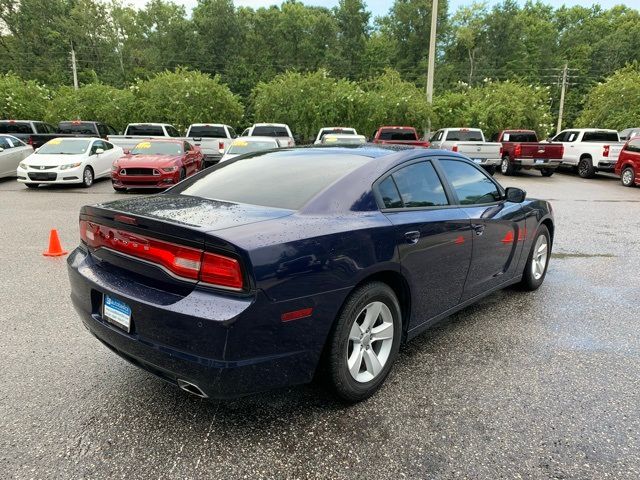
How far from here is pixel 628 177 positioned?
621 inches

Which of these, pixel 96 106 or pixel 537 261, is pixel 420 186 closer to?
pixel 537 261

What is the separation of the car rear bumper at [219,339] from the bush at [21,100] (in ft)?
103

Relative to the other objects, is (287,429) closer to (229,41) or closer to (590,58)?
(229,41)

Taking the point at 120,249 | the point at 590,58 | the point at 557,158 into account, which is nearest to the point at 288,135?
the point at 557,158

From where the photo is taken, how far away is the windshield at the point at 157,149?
13568mm

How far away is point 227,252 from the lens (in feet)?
7.63

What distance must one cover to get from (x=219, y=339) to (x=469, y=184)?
2649mm

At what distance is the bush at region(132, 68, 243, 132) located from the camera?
2575 centimetres

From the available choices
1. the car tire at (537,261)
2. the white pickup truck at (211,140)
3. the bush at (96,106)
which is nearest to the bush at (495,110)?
the white pickup truck at (211,140)

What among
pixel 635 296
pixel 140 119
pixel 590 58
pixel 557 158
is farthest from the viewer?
pixel 590 58

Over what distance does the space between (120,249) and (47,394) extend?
3.64ft

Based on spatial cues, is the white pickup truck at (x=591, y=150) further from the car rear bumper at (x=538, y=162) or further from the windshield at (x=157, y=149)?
the windshield at (x=157, y=149)

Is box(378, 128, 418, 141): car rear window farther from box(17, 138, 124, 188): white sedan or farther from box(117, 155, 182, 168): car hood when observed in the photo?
box(17, 138, 124, 188): white sedan

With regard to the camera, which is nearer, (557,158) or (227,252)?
(227,252)
